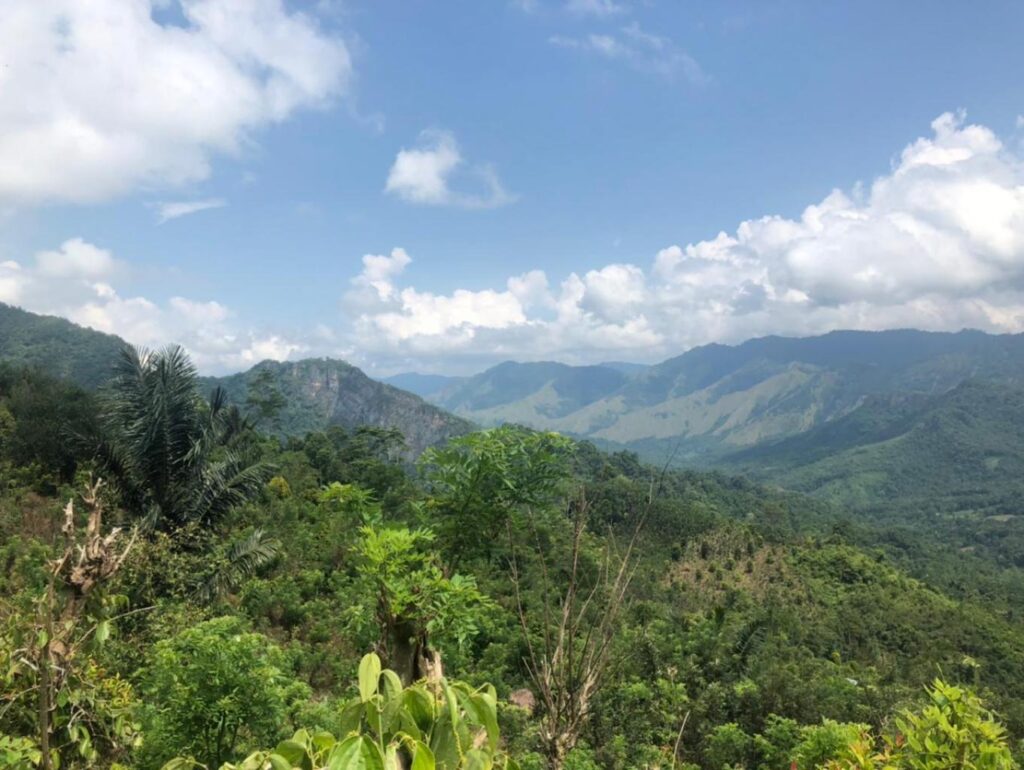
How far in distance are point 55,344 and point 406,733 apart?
4201 inches

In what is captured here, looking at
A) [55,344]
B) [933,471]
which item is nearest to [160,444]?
[55,344]

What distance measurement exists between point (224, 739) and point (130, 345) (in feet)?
24.8

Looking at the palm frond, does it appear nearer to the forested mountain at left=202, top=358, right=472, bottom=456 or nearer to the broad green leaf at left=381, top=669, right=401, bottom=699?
the broad green leaf at left=381, top=669, right=401, bottom=699

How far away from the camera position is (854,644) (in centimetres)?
2752

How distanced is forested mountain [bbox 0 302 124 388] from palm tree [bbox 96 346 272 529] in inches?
2620

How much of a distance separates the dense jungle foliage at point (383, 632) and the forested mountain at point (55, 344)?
61.0m

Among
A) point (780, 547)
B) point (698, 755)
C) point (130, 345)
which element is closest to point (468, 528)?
point (130, 345)

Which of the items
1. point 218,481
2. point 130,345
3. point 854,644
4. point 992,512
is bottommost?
point 992,512

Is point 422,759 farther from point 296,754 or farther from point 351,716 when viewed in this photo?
point 296,754

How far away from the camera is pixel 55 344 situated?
85500 millimetres

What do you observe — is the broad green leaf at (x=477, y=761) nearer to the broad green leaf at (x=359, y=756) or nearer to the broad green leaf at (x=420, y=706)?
the broad green leaf at (x=420, y=706)

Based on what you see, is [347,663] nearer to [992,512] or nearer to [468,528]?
[468,528]

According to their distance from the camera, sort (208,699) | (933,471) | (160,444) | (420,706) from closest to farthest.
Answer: (420,706)
(208,699)
(160,444)
(933,471)

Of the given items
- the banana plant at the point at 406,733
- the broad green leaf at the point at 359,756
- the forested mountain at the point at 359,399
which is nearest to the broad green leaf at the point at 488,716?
the banana plant at the point at 406,733
